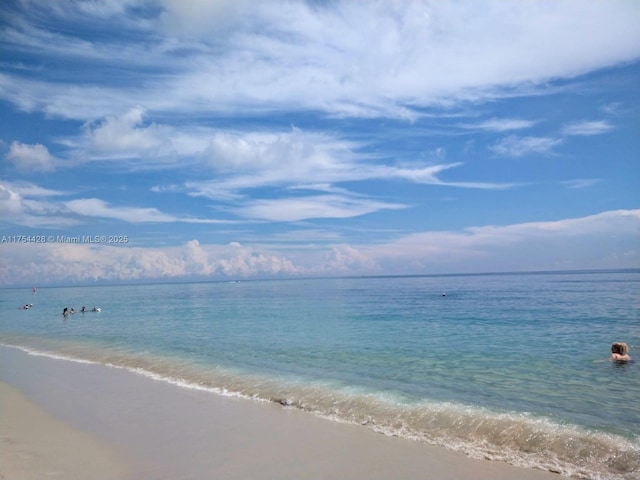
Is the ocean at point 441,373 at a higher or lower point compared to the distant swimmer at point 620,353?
lower

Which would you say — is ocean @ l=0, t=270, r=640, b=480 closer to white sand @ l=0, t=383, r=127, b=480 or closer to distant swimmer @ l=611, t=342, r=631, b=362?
distant swimmer @ l=611, t=342, r=631, b=362

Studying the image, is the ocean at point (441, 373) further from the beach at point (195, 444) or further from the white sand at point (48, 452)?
the white sand at point (48, 452)

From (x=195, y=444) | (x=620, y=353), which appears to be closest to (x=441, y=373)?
(x=620, y=353)

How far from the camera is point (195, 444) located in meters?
9.48

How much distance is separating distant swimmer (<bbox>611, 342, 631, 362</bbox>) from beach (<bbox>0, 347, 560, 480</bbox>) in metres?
12.1

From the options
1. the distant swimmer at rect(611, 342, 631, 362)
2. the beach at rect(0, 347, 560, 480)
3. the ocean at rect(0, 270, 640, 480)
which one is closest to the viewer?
the beach at rect(0, 347, 560, 480)

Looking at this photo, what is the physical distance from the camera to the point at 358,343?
24.1 meters

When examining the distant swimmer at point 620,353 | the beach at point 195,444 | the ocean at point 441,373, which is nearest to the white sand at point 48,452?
the beach at point 195,444

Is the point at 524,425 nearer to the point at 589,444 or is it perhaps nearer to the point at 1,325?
the point at 589,444

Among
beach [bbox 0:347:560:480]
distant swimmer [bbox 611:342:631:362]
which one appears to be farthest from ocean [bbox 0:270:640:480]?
beach [bbox 0:347:560:480]

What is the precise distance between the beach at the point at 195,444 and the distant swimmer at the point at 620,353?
12124 millimetres

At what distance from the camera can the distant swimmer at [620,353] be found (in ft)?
56.1

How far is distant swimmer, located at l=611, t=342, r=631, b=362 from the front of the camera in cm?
1711

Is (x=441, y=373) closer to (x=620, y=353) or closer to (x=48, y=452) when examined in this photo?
(x=620, y=353)
